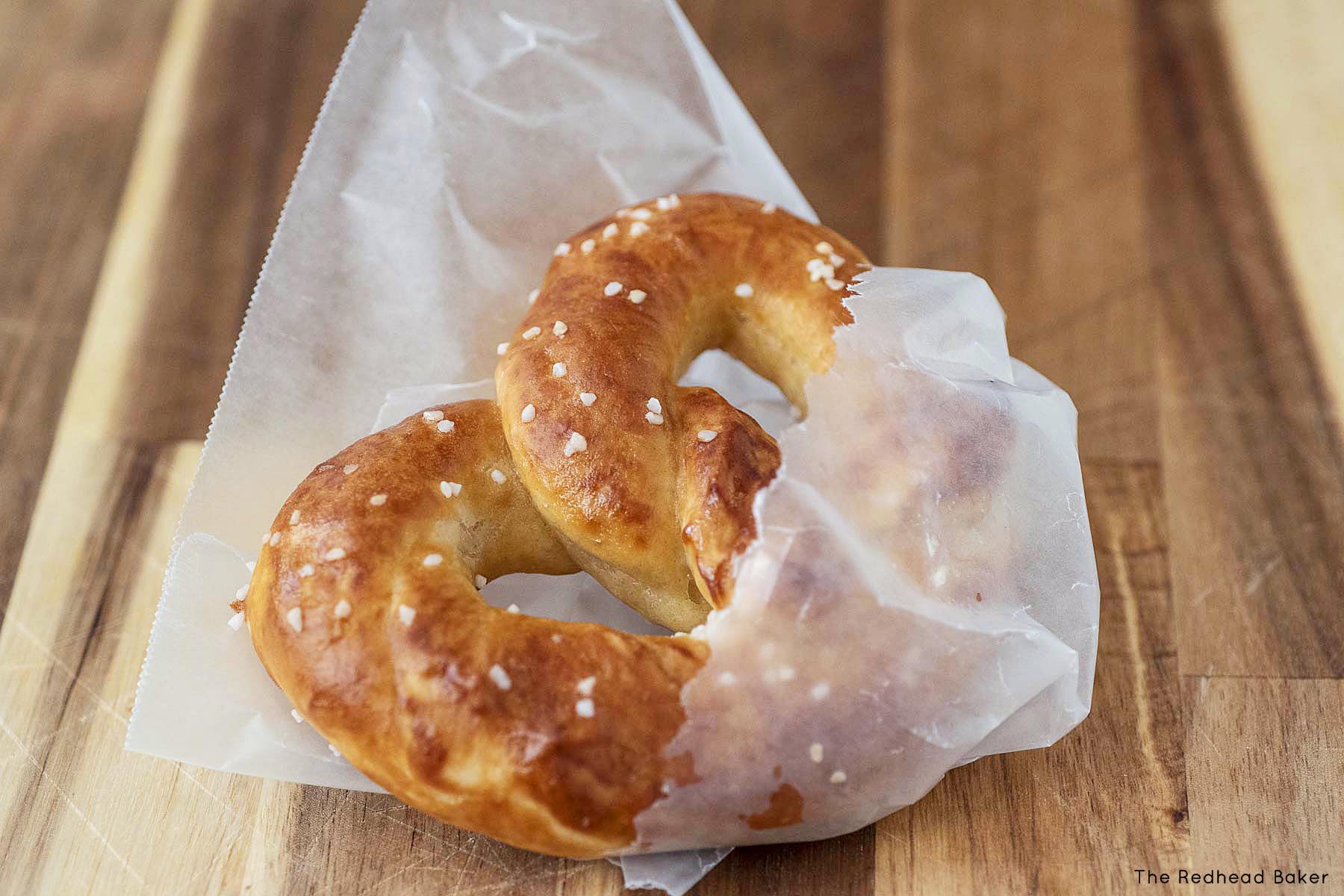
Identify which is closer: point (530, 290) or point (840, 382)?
point (840, 382)

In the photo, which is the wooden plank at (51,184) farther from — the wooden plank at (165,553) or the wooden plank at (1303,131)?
the wooden plank at (1303,131)

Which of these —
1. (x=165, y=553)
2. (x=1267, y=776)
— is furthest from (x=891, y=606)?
(x=165, y=553)

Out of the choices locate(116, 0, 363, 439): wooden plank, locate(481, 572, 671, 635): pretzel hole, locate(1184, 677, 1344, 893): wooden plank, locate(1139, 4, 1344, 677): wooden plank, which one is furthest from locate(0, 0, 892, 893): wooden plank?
locate(1139, 4, 1344, 677): wooden plank

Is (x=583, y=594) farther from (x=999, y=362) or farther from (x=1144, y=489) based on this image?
(x=1144, y=489)

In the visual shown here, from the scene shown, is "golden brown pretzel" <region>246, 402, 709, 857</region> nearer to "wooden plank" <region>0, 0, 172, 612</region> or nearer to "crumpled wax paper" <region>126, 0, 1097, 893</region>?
"crumpled wax paper" <region>126, 0, 1097, 893</region>

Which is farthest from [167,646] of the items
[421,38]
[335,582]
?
[421,38]
